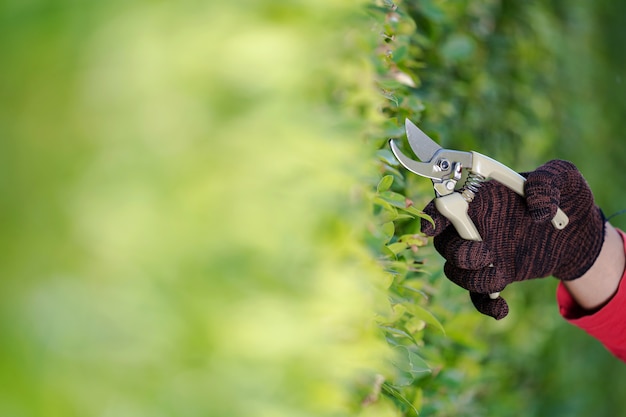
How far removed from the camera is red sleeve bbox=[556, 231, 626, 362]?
1358 mm

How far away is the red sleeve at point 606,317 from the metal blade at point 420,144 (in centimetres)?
52

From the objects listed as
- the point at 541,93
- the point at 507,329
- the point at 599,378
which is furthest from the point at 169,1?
the point at 599,378

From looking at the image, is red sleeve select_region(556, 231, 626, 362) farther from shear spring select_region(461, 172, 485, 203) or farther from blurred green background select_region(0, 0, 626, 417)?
blurred green background select_region(0, 0, 626, 417)

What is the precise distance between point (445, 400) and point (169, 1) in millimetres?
1503

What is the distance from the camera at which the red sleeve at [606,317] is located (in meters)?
1.36

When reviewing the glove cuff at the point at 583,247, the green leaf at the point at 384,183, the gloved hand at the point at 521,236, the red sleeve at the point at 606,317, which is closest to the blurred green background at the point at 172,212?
the green leaf at the point at 384,183

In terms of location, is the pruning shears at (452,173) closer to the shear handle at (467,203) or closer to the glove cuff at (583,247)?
the shear handle at (467,203)

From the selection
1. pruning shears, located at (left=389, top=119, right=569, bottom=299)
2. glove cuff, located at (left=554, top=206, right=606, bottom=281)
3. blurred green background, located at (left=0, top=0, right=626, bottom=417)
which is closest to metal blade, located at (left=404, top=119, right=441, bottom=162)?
pruning shears, located at (left=389, top=119, right=569, bottom=299)

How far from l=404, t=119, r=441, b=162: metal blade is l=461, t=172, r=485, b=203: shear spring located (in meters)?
0.07

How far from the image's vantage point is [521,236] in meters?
1.20

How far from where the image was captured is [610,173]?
3328mm

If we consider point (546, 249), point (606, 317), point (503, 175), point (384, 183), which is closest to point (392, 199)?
point (384, 183)

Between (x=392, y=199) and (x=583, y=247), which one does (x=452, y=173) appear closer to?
(x=392, y=199)

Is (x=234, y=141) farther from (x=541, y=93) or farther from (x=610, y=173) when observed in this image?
(x=610, y=173)
